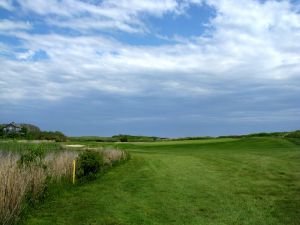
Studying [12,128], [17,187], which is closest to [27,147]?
[17,187]

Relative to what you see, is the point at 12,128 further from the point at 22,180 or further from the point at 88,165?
the point at 22,180

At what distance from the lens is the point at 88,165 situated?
23.5 meters

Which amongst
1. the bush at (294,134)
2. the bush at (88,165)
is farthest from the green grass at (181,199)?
the bush at (294,134)

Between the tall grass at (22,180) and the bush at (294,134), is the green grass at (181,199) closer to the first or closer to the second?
the tall grass at (22,180)

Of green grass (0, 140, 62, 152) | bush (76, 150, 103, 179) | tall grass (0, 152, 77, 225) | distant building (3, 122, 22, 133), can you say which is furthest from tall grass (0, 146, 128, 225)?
distant building (3, 122, 22, 133)

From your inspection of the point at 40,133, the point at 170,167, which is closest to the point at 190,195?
the point at 170,167

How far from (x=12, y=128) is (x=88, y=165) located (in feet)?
208

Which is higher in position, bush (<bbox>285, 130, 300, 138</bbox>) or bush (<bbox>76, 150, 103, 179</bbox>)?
bush (<bbox>285, 130, 300, 138</bbox>)

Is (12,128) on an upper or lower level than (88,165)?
upper

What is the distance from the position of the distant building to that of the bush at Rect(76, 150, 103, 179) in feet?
201

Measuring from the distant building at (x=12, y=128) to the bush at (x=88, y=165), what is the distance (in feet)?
201

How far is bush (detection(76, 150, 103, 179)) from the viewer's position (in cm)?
2300

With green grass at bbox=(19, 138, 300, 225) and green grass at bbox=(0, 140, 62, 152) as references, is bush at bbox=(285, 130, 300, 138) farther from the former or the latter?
green grass at bbox=(19, 138, 300, 225)

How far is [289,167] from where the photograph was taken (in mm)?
26953
